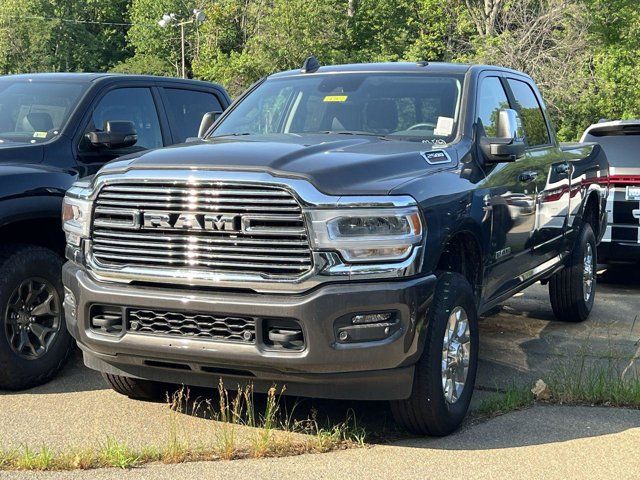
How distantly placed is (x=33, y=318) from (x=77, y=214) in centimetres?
119

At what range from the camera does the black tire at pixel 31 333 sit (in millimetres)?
5754

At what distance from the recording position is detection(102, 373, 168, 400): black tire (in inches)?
216

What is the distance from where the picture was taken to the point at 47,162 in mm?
6277

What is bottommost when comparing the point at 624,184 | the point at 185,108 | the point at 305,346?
the point at 624,184

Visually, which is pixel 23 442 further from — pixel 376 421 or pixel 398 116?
pixel 398 116

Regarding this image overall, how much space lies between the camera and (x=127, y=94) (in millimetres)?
7195

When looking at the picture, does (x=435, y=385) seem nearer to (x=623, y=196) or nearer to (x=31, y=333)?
(x=31, y=333)

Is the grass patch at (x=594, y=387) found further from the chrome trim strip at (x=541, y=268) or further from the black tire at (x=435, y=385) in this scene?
the black tire at (x=435, y=385)

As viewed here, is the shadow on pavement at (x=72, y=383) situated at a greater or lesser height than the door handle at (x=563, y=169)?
lesser

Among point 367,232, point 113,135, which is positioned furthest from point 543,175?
point 113,135

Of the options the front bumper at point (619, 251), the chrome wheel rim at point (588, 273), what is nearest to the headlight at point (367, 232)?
the chrome wheel rim at point (588, 273)

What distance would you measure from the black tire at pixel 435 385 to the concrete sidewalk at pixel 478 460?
103mm

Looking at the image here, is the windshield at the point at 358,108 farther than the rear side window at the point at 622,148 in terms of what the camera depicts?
No

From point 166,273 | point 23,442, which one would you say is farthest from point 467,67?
point 23,442
